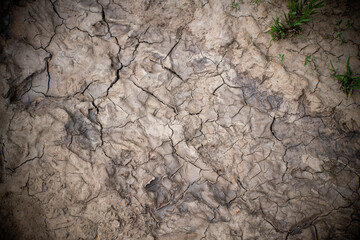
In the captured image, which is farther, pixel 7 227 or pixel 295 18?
pixel 295 18

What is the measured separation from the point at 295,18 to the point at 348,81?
82cm

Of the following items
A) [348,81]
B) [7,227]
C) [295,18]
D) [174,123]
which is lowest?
[7,227]

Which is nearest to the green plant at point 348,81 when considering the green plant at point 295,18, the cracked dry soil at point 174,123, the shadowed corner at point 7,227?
the cracked dry soil at point 174,123

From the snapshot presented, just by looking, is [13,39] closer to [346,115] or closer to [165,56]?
[165,56]

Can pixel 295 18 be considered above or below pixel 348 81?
above

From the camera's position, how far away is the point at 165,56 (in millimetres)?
2020

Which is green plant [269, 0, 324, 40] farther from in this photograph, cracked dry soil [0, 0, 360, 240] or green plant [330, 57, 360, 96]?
green plant [330, 57, 360, 96]

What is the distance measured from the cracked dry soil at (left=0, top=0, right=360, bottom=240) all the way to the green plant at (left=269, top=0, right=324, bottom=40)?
82mm

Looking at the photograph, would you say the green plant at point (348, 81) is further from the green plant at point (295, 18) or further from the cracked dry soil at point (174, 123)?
the green plant at point (295, 18)

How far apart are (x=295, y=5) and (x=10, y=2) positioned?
2937 mm

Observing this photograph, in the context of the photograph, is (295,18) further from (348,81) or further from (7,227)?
(7,227)

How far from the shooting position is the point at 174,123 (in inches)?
75.9

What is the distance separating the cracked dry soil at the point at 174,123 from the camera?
176cm

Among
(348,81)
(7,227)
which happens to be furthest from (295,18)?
(7,227)
